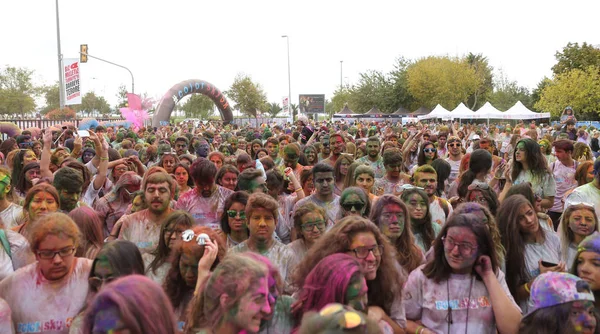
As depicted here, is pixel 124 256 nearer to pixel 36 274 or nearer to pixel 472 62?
pixel 36 274

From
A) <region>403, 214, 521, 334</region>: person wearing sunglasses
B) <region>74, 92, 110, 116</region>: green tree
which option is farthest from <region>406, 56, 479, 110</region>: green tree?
<region>403, 214, 521, 334</region>: person wearing sunglasses

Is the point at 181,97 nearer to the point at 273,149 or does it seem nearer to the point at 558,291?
the point at 273,149

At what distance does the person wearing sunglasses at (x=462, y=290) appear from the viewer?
3.30 meters

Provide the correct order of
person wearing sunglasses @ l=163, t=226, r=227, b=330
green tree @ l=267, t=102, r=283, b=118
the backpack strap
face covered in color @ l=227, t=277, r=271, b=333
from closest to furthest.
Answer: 1. face covered in color @ l=227, t=277, r=271, b=333
2. person wearing sunglasses @ l=163, t=226, r=227, b=330
3. the backpack strap
4. green tree @ l=267, t=102, r=283, b=118

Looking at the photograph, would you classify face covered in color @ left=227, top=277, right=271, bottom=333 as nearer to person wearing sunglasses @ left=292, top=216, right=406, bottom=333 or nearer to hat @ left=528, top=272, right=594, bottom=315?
person wearing sunglasses @ left=292, top=216, right=406, bottom=333

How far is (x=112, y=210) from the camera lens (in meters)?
6.11

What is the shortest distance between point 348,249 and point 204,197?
116 inches

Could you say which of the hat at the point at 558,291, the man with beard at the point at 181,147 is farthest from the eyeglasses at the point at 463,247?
the man with beard at the point at 181,147

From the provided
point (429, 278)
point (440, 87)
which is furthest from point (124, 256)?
point (440, 87)

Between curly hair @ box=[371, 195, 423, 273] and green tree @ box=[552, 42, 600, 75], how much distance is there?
148 feet

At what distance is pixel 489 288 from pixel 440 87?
57.7 metres

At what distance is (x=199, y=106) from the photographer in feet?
247

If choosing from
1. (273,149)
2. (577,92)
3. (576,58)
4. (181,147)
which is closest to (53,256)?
(273,149)

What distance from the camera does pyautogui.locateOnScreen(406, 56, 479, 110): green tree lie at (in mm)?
58969
